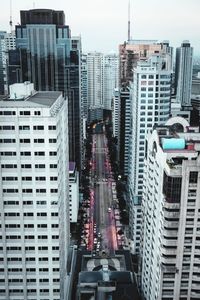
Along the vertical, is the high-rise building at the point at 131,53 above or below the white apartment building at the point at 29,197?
above

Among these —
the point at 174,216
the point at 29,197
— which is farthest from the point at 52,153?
the point at 174,216

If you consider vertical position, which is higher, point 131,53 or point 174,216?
point 131,53

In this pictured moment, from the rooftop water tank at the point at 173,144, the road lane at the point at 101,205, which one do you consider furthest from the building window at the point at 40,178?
the road lane at the point at 101,205

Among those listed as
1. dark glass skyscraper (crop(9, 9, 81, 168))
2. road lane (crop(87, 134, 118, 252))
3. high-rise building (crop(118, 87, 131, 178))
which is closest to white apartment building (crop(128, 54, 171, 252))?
road lane (crop(87, 134, 118, 252))

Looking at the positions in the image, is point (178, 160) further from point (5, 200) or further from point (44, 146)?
point (5, 200)

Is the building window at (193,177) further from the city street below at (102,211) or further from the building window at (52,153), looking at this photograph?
the city street below at (102,211)

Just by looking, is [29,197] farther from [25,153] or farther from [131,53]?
[131,53]
